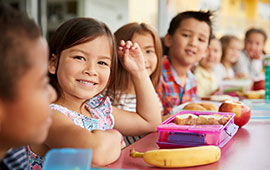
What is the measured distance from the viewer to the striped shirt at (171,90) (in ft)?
6.82

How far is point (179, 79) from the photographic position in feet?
7.12

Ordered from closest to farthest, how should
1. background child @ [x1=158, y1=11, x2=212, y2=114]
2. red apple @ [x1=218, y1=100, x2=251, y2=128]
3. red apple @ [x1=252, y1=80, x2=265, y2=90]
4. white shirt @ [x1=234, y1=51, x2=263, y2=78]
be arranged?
red apple @ [x1=218, y1=100, x2=251, y2=128]
background child @ [x1=158, y1=11, x2=212, y2=114]
red apple @ [x1=252, y1=80, x2=265, y2=90]
white shirt @ [x1=234, y1=51, x2=263, y2=78]

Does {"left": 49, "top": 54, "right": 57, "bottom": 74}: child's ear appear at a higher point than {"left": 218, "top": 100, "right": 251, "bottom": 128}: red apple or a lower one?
higher

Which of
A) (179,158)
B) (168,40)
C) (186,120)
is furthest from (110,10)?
(179,158)

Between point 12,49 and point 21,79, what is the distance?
46mm

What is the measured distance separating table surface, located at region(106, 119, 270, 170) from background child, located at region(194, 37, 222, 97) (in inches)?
60.9

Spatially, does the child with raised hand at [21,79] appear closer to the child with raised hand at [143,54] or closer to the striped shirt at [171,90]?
the child with raised hand at [143,54]

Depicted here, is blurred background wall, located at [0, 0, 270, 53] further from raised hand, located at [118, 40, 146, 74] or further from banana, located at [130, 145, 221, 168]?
banana, located at [130, 145, 221, 168]

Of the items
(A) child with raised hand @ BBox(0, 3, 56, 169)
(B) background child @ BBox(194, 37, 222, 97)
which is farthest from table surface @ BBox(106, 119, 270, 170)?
(B) background child @ BBox(194, 37, 222, 97)

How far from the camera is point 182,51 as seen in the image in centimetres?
209

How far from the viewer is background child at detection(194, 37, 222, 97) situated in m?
2.74

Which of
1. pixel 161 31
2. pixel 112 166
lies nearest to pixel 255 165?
pixel 112 166

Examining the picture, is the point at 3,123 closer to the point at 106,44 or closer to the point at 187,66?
the point at 106,44

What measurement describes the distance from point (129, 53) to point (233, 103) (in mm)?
428
